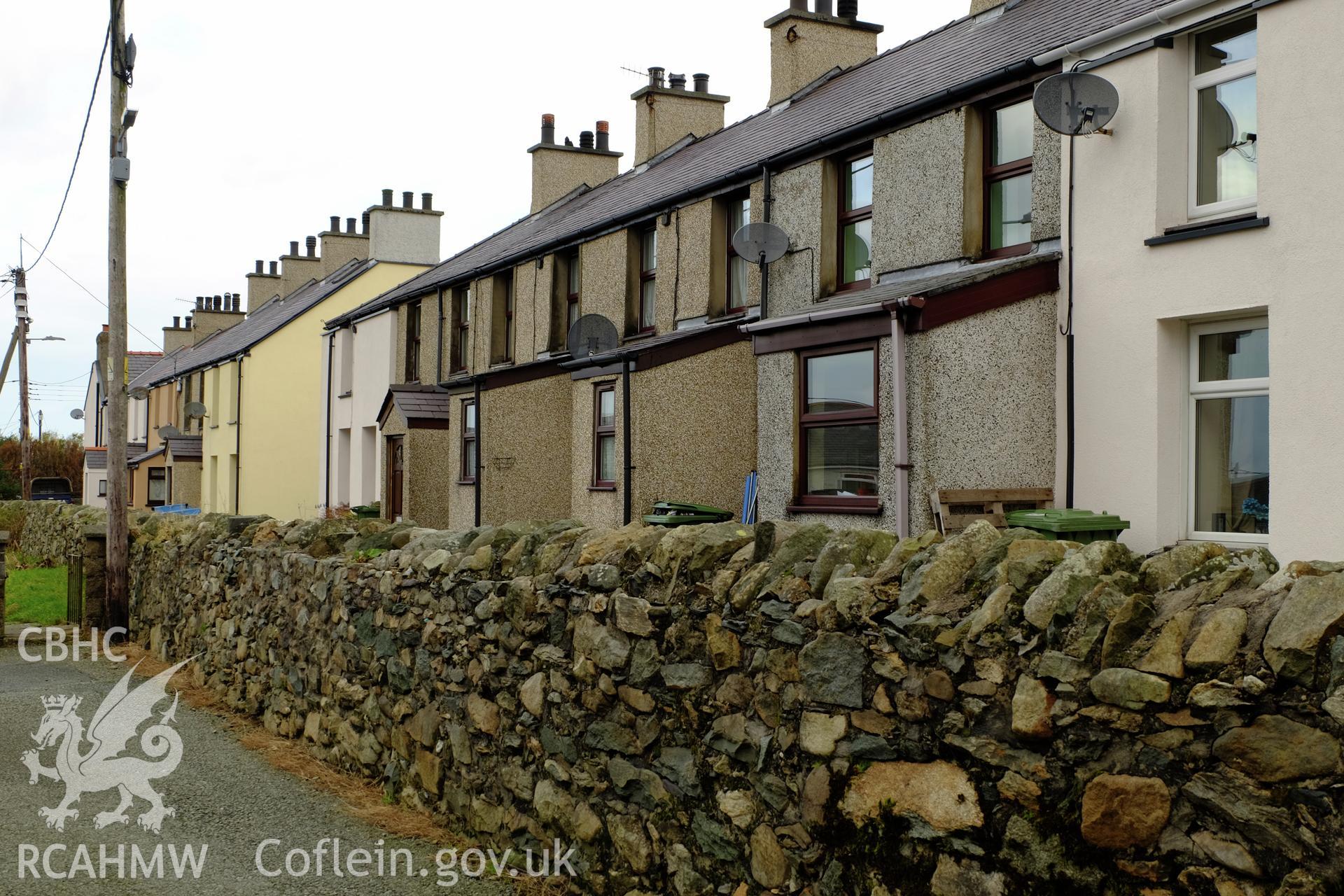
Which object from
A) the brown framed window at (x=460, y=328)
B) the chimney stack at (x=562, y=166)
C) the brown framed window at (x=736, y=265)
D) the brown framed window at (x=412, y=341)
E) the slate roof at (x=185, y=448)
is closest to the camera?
the brown framed window at (x=736, y=265)

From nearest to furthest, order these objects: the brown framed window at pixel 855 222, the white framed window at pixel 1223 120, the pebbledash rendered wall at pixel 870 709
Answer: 1. the pebbledash rendered wall at pixel 870 709
2. the white framed window at pixel 1223 120
3. the brown framed window at pixel 855 222

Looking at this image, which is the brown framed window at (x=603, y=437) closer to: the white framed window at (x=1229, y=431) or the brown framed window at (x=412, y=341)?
the white framed window at (x=1229, y=431)

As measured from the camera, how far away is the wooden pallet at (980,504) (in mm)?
9539

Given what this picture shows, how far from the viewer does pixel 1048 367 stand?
10.0 m

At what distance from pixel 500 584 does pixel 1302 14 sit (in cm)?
690

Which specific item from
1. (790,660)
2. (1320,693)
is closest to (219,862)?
(790,660)

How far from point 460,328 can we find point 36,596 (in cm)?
866

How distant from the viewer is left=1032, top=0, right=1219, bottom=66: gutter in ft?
29.2

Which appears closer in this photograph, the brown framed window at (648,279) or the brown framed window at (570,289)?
the brown framed window at (648,279)

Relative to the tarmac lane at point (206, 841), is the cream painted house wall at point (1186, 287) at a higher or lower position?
higher

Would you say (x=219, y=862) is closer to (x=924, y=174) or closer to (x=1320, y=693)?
(x=1320, y=693)

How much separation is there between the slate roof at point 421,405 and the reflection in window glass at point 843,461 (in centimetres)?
939

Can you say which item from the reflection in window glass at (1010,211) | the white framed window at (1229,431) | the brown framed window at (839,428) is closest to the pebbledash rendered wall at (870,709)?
the brown framed window at (839,428)

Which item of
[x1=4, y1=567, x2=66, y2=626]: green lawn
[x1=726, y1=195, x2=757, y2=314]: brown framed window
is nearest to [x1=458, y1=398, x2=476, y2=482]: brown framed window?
[x1=726, y1=195, x2=757, y2=314]: brown framed window
